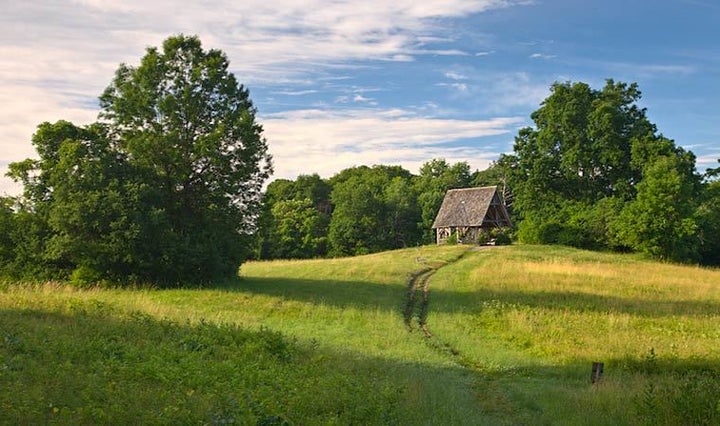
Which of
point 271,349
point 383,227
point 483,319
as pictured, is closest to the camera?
point 271,349

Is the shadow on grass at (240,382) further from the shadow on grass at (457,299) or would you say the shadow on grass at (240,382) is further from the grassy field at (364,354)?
the shadow on grass at (457,299)

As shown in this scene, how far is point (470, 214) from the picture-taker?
64688 millimetres

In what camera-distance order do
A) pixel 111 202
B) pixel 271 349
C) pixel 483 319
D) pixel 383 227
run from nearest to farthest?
pixel 271 349 → pixel 483 319 → pixel 111 202 → pixel 383 227

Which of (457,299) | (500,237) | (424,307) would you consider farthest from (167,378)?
(500,237)

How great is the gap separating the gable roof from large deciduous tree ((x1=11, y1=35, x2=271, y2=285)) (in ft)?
125

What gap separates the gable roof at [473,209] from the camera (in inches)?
2525

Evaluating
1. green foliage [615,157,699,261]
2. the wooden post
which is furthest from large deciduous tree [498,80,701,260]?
the wooden post

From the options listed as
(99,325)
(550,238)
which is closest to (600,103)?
(550,238)

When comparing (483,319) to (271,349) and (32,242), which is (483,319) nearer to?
(271,349)

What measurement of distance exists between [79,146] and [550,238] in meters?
49.3

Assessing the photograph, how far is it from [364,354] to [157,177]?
1766 centimetres

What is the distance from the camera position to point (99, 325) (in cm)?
1291

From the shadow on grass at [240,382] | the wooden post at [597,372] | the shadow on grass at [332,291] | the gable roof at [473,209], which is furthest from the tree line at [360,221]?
the wooden post at [597,372]

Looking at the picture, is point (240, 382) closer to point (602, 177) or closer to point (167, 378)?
point (167, 378)
